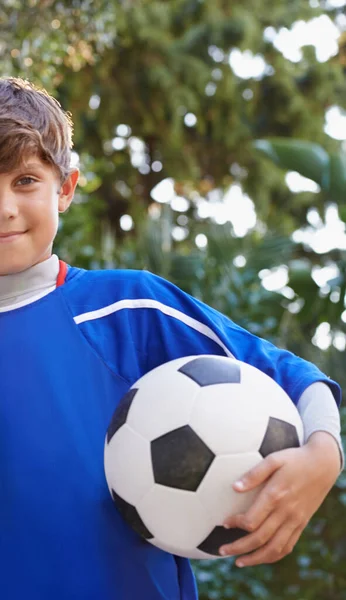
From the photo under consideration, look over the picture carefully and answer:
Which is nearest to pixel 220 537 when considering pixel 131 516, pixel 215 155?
pixel 131 516

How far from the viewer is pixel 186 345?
200 centimetres

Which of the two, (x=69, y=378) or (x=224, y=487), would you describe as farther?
(x=69, y=378)

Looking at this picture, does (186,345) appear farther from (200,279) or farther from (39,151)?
(200,279)

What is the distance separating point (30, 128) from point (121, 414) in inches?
29.7

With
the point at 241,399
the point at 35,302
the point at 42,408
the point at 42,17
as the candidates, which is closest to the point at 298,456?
the point at 241,399

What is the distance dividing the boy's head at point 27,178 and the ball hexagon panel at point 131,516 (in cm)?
62

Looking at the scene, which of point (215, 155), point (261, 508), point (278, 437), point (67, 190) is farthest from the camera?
point (215, 155)

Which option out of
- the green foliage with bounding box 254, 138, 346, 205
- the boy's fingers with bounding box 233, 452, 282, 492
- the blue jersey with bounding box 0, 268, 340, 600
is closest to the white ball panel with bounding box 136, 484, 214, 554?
→ the boy's fingers with bounding box 233, 452, 282, 492

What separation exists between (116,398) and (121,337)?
0.49 ft

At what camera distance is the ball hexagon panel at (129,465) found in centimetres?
167

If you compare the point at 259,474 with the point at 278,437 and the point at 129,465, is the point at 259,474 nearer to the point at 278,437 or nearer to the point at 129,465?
the point at 278,437

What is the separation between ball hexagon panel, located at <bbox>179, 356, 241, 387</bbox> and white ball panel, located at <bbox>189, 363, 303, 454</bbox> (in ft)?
0.05

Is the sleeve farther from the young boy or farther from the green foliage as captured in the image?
the green foliage

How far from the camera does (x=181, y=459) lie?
1.65 metres
